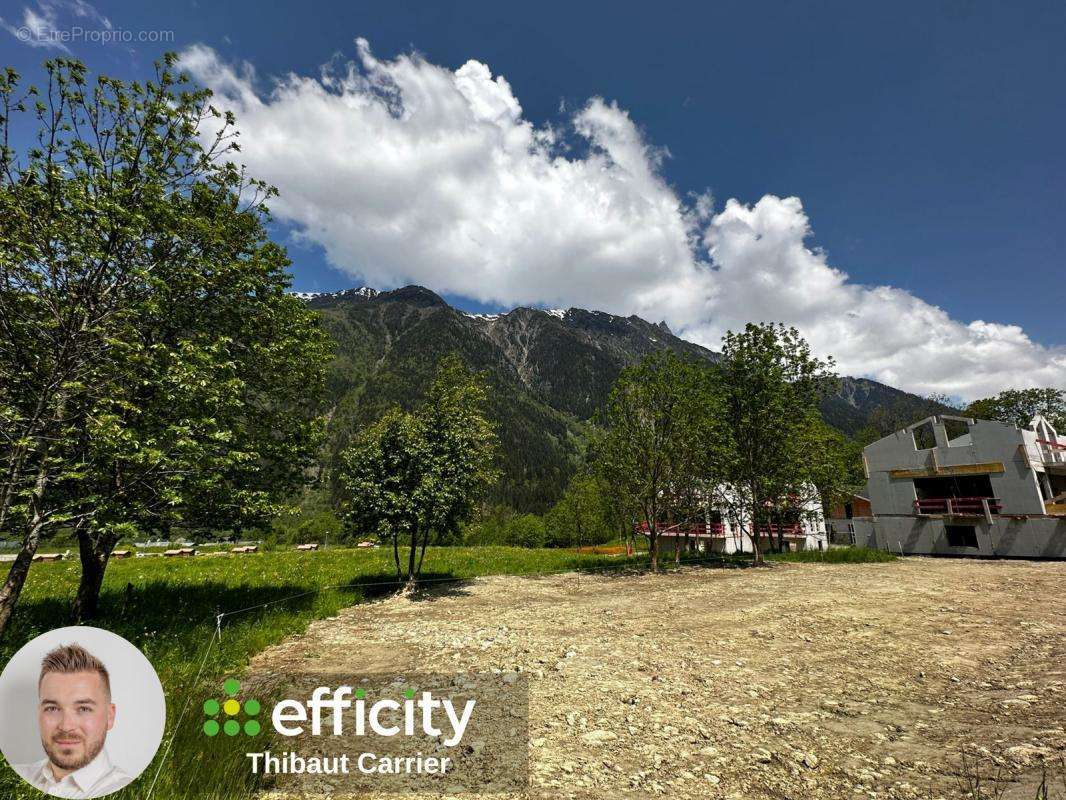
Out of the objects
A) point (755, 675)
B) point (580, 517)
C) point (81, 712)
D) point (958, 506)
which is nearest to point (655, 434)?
point (755, 675)

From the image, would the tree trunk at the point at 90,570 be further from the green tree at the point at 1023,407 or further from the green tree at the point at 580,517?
the green tree at the point at 1023,407

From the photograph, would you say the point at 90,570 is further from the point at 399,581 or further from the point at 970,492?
the point at 970,492

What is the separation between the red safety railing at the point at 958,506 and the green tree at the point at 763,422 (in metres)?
14.4

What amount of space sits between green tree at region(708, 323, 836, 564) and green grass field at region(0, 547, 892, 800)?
524 cm

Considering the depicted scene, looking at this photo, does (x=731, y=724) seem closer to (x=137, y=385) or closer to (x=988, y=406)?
(x=137, y=385)

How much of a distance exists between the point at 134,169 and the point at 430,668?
43.9 feet

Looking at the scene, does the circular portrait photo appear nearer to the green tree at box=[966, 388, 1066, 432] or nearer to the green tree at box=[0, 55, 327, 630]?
the green tree at box=[0, 55, 327, 630]

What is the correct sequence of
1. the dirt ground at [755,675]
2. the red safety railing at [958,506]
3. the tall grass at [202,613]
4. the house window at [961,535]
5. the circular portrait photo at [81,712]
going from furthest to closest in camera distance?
the house window at [961,535], the red safety railing at [958,506], the dirt ground at [755,675], the tall grass at [202,613], the circular portrait photo at [81,712]

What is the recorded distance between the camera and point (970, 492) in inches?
1588

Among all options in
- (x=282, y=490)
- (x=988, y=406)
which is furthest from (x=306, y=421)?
(x=988, y=406)

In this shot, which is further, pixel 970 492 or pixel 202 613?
pixel 970 492

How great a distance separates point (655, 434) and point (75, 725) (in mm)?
27329

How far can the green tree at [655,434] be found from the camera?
1114 inches

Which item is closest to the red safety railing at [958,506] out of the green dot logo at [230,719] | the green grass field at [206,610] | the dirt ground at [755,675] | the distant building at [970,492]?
the distant building at [970,492]
